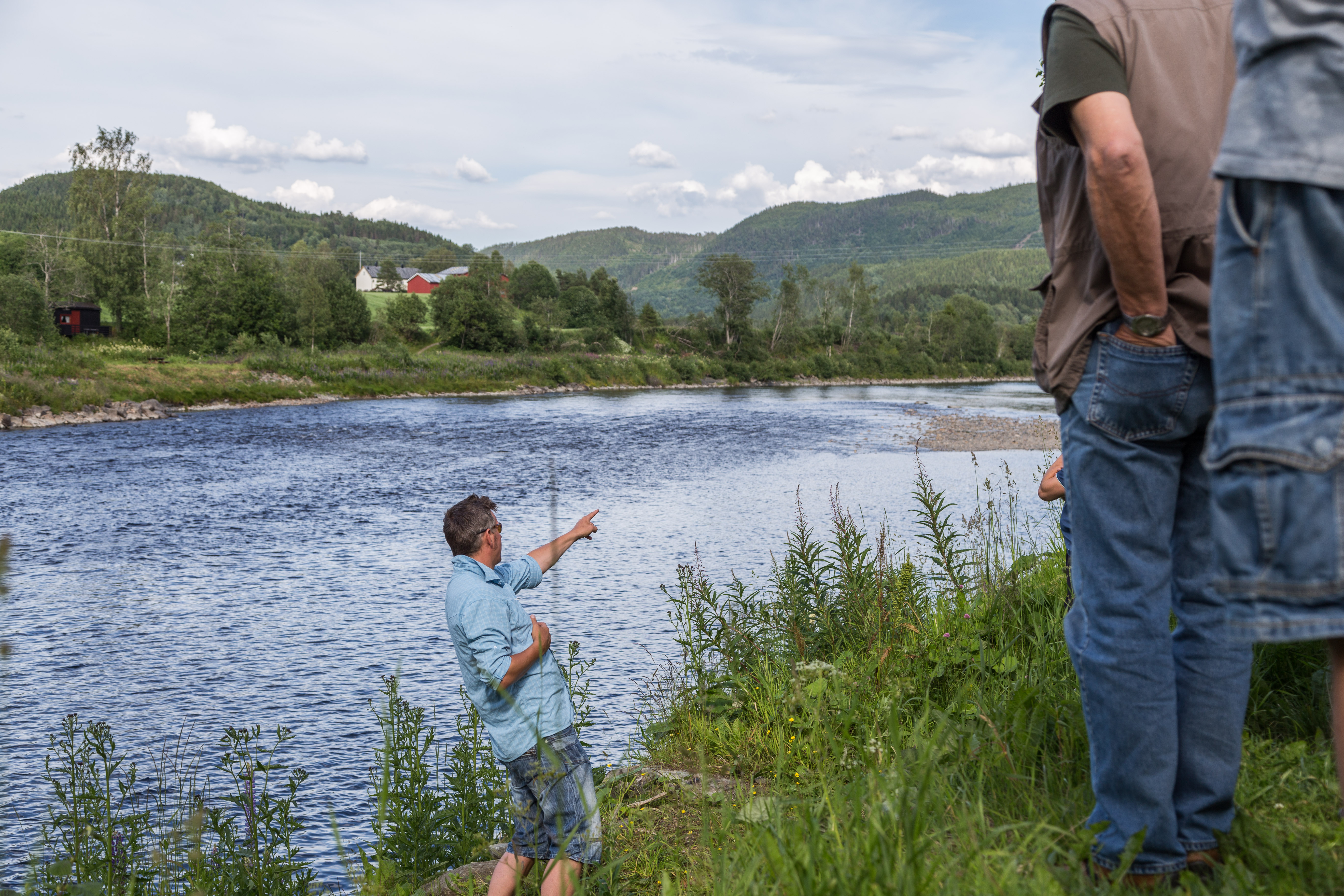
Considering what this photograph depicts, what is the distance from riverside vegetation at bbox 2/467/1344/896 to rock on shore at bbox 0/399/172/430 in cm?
3127

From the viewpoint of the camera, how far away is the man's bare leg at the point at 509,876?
376 cm

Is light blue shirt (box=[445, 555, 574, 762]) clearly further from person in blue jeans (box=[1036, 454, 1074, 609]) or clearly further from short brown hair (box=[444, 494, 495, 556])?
person in blue jeans (box=[1036, 454, 1074, 609])

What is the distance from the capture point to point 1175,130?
2.07 m

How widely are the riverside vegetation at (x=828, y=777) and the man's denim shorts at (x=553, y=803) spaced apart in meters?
0.21

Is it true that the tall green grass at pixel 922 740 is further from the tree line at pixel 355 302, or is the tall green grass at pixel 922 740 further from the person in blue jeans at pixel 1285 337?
the tree line at pixel 355 302

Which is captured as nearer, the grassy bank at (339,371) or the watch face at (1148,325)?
the watch face at (1148,325)

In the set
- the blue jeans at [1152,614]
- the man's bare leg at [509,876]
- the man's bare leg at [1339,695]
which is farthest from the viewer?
the man's bare leg at [509,876]

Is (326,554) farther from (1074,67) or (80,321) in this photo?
(80,321)

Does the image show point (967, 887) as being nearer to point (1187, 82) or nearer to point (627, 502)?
point (1187, 82)

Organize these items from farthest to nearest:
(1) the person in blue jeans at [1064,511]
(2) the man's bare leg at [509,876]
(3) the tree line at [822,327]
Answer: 1. (3) the tree line at [822,327]
2. (2) the man's bare leg at [509,876]
3. (1) the person in blue jeans at [1064,511]

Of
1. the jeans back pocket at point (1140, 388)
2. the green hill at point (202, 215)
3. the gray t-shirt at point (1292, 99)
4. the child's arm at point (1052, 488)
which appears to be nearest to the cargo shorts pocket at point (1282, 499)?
the gray t-shirt at point (1292, 99)

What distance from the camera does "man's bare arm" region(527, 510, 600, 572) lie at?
4.32 metres

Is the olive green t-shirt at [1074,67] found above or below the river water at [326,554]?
above

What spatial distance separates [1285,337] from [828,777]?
2.38 meters
